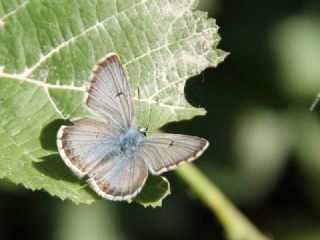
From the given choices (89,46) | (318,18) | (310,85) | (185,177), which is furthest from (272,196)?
(89,46)

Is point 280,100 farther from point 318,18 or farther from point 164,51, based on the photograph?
point 164,51

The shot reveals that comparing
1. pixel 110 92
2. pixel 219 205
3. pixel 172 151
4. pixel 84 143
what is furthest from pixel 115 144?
pixel 219 205

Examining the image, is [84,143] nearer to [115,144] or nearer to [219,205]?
[115,144]

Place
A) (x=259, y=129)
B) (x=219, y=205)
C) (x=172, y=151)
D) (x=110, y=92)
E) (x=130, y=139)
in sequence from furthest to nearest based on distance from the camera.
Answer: (x=259, y=129) → (x=219, y=205) → (x=130, y=139) → (x=110, y=92) → (x=172, y=151)

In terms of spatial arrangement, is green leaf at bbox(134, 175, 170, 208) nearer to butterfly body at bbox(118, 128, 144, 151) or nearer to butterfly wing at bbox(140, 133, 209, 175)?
butterfly wing at bbox(140, 133, 209, 175)

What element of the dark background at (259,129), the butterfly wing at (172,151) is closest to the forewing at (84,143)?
the butterfly wing at (172,151)

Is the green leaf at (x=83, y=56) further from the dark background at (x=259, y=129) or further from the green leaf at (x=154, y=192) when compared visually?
the dark background at (x=259, y=129)

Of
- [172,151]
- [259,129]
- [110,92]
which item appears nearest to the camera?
[172,151]
